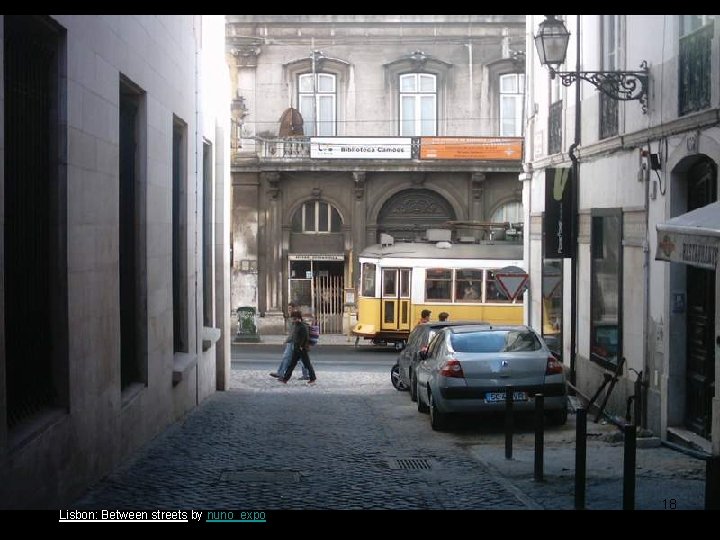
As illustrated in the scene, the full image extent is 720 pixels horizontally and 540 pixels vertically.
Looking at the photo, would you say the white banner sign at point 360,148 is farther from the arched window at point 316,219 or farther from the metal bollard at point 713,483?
the metal bollard at point 713,483

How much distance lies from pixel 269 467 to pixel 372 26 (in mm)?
28389

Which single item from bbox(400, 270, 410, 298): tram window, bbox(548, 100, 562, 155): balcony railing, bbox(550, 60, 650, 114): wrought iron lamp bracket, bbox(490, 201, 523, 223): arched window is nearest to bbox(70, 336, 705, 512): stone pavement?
bbox(550, 60, 650, 114): wrought iron lamp bracket

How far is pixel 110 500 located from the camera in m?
9.23

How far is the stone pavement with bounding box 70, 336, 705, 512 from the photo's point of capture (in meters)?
9.27

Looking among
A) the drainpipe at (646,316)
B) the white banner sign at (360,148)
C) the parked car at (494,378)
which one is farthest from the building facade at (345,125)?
the drainpipe at (646,316)

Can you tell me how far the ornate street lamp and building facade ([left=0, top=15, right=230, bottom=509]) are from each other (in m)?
5.21

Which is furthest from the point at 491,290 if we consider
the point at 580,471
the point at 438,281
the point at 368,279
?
the point at 580,471

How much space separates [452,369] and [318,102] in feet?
82.3

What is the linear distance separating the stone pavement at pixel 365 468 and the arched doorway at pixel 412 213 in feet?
68.4

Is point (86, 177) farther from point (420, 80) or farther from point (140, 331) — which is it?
point (420, 80)

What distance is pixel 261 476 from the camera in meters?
10.7

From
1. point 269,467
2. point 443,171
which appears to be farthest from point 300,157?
point 269,467

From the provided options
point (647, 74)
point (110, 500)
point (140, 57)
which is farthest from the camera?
point (647, 74)

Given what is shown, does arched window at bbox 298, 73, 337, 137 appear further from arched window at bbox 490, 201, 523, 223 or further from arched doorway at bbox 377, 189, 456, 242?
arched window at bbox 490, 201, 523, 223
